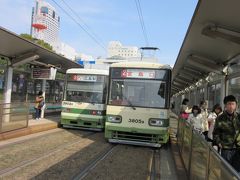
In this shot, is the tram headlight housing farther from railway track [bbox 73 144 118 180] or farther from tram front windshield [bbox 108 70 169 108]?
railway track [bbox 73 144 118 180]

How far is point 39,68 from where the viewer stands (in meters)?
17.0

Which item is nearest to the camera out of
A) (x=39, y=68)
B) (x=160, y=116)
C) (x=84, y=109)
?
(x=160, y=116)

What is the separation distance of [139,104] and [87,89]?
4.27m

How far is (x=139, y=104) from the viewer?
11680mm

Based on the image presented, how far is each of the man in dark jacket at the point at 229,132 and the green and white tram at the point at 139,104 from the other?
5861 mm

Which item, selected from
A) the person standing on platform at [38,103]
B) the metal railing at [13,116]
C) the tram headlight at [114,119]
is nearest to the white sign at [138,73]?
the tram headlight at [114,119]

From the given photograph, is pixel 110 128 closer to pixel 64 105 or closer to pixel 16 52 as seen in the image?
pixel 64 105

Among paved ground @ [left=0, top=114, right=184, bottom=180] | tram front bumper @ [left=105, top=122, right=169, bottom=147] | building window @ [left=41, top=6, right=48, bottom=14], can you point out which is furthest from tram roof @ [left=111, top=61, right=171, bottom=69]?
Answer: building window @ [left=41, top=6, right=48, bottom=14]

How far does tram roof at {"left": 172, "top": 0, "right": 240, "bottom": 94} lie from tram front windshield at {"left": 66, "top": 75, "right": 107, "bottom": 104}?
3.96 metres

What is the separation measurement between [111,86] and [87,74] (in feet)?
12.2

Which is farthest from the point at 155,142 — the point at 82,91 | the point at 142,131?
the point at 82,91

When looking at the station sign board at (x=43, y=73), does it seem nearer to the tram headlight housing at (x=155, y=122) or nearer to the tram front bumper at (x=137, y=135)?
the tram front bumper at (x=137, y=135)

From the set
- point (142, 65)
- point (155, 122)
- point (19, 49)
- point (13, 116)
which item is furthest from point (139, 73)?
point (19, 49)

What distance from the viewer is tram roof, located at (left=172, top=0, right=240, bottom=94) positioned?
7058 millimetres
